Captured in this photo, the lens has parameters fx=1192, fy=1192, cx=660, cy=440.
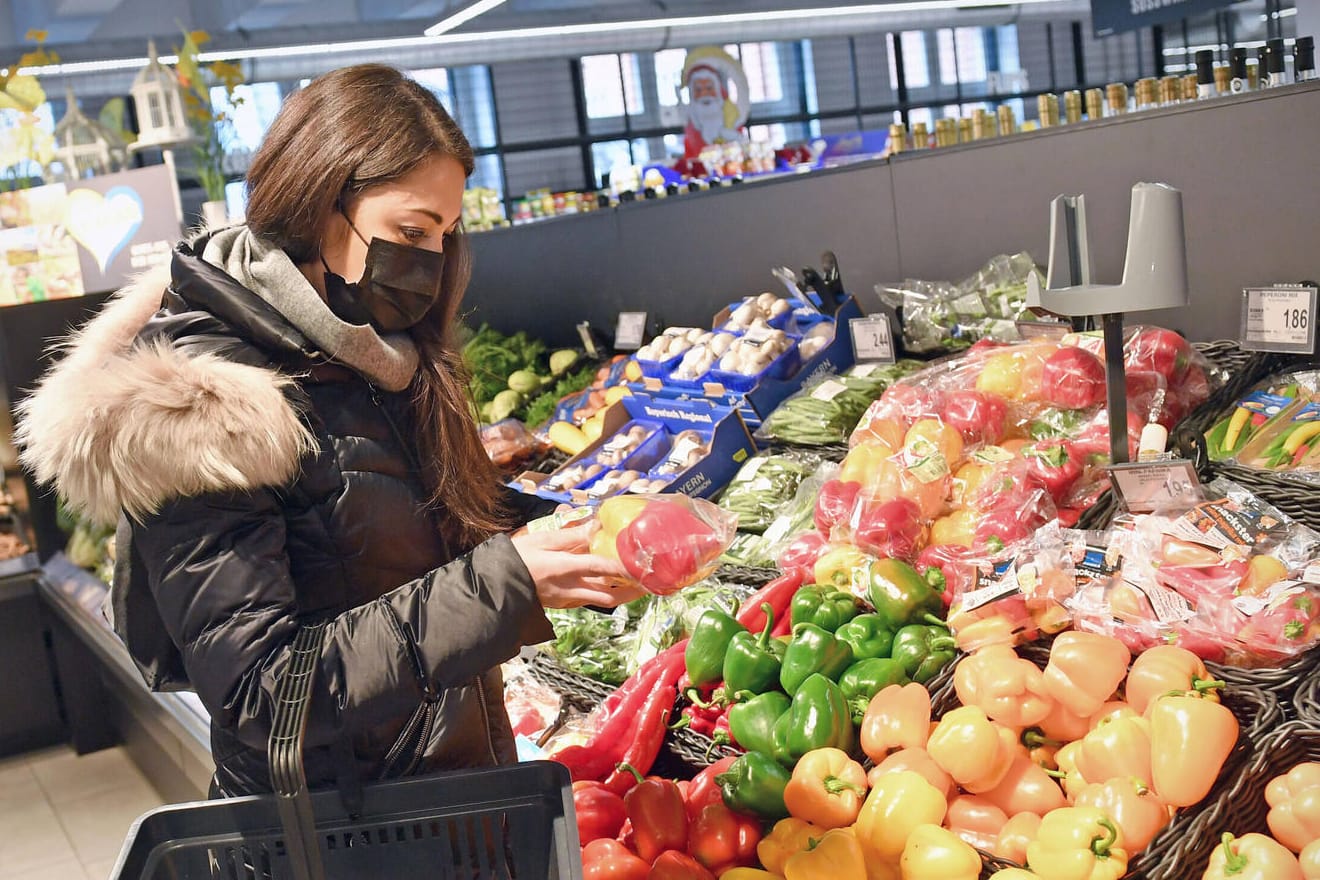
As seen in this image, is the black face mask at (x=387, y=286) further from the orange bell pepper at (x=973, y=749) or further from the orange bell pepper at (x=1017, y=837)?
the orange bell pepper at (x=1017, y=837)

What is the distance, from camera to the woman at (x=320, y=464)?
135cm

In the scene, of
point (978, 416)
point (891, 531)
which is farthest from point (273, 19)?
point (891, 531)

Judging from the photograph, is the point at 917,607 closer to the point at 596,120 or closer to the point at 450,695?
the point at 450,695

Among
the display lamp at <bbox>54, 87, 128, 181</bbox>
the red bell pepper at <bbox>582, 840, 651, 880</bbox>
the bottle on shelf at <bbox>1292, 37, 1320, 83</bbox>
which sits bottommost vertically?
the red bell pepper at <bbox>582, 840, 651, 880</bbox>

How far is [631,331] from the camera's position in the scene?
4824 mm

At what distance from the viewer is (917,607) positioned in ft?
7.50

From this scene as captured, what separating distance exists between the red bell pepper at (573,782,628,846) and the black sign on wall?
21.9 ft

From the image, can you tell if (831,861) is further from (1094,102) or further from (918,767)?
(1094,102)

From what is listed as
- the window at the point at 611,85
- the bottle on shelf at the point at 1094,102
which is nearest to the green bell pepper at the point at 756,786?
the bottle on shelf at the point at 1094,102

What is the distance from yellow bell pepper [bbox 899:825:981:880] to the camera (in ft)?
5.59

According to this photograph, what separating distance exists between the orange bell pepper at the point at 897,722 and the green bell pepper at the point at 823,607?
340 millimetres

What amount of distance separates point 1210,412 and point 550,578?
1780mm

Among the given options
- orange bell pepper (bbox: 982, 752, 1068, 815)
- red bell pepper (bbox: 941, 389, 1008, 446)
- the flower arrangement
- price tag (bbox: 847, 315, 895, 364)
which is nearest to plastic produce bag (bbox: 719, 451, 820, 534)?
price tag (bbox: 847, 315, 895, 364)

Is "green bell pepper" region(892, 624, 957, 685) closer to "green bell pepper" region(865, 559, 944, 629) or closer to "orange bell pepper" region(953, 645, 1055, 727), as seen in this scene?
"green bell pepper" region(865, 559, 944, 629)
